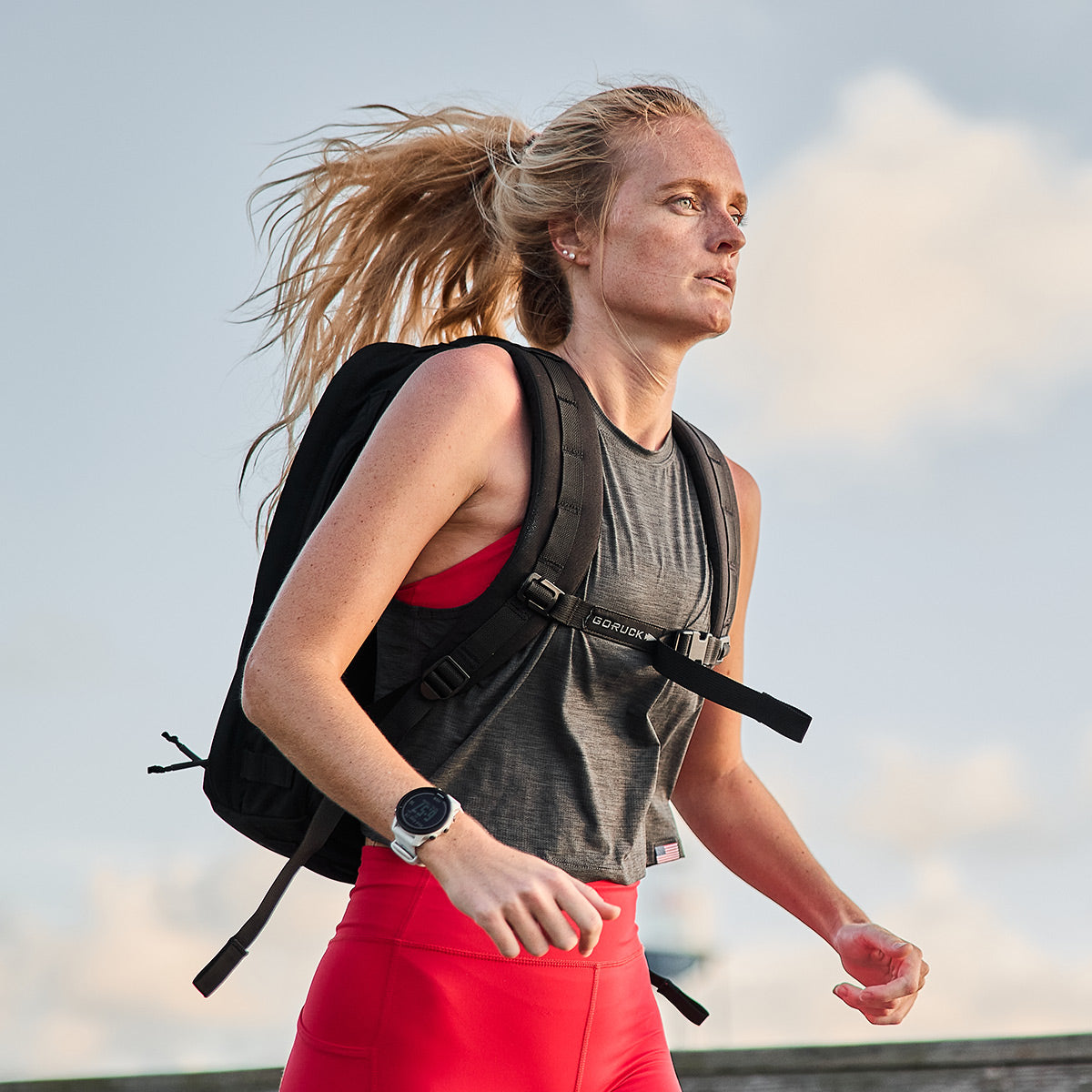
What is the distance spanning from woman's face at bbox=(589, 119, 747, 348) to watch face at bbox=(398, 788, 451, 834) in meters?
1.09

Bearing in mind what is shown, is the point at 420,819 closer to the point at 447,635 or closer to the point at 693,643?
the point at 447,635

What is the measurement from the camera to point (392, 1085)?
6.62 ft

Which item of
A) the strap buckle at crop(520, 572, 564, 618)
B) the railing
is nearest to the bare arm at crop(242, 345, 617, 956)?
the strap buckle at crop(520, 572, 564, 618)

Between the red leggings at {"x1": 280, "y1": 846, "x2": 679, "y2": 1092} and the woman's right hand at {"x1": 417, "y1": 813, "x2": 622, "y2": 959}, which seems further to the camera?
the red leggings at {"x1": 280, "y1": 846, "x2": 679, "y2": 1092}

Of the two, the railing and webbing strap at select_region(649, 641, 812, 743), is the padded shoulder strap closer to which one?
webbing strap at select_region(649, 641, 812, 743)

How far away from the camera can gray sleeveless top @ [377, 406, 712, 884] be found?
214 cm

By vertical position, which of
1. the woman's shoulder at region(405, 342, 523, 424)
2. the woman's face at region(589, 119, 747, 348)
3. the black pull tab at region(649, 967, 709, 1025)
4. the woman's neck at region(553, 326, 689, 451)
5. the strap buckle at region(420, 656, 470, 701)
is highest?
the woman's face at region(589, 119, 747, 348)

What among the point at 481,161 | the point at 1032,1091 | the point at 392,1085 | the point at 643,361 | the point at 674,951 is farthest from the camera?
the point at 674,951

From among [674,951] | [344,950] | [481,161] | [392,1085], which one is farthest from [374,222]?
[674,951]

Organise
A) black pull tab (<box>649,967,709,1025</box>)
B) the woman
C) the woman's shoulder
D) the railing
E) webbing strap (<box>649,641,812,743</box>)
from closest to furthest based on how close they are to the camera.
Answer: the woman, the woman's shoulder, webbing strap (<box>649,641,812,743</box>), black pull tab (<box>649,967,709,1025</box>), the railing

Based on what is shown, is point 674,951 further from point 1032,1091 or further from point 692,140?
point 692,140

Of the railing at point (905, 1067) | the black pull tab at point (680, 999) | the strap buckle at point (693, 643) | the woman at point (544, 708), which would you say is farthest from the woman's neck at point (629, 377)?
the railing at point (905, 1067)

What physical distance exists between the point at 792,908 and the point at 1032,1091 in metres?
2.08

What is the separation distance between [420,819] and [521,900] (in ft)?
0.62
